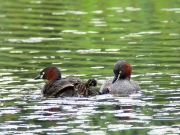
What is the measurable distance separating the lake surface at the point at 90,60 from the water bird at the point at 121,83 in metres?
0.32

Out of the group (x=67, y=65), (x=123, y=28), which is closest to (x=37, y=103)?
(x=67, y=65)

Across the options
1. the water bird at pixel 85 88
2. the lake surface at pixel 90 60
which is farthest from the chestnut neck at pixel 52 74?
the water bird at pixel 85 88

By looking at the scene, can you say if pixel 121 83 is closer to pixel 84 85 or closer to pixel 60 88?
pixel 84 85

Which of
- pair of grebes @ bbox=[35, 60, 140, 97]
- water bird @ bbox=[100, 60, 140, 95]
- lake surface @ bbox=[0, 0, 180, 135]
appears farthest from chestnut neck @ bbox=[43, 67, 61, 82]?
water bird @ bbox=[100, 60, 140, 95]

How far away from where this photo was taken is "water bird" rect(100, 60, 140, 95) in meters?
17.4

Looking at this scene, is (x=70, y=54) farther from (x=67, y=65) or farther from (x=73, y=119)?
(x=73, y=119)

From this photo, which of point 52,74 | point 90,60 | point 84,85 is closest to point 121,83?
point 84,85

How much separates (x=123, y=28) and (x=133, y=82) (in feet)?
32.4

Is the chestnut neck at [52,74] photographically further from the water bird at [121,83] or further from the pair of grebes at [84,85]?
the water bird at [121,83]

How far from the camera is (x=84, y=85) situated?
16703 millimetres

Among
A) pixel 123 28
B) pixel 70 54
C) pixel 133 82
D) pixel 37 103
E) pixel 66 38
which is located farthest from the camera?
pixel 123 28

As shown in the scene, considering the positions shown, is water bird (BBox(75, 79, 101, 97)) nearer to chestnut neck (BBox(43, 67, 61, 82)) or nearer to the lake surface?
the lake surface

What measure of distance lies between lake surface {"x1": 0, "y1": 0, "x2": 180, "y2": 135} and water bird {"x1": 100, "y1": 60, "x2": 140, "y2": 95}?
0.32 metres

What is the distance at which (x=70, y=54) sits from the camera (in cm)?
2212
